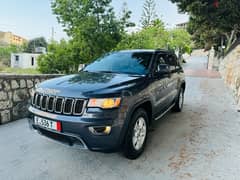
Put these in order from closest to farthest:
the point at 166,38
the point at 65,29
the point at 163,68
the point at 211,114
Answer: the point at 163,68 < the point at 211,114 < the point at 65,29 < the point at 166,38

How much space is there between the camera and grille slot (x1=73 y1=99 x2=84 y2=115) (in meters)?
2.22

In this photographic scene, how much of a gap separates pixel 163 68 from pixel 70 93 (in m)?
1.76

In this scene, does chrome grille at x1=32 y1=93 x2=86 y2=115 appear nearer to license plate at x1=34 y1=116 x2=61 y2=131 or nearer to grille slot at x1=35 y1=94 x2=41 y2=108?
grille slot at x1=35 y1=94 x2=41 y2=108

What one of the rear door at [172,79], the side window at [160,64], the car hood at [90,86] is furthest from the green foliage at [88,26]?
the car hood at [90,86]

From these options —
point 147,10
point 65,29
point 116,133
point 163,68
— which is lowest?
point 116,133

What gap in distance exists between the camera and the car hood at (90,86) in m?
2.27

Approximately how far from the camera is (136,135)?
8.77ft

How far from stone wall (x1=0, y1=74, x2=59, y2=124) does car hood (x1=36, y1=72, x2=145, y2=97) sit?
1734 millimetres

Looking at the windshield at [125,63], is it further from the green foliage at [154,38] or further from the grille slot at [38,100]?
the green foliage at [154,38]

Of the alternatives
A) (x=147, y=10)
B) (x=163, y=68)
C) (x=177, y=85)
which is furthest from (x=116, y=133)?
(x=147, y=10)

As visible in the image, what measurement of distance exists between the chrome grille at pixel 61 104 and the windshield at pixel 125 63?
1.17 m

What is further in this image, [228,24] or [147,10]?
[147,10]

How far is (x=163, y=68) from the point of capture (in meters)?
3.39

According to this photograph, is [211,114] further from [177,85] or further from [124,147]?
[124,147]
